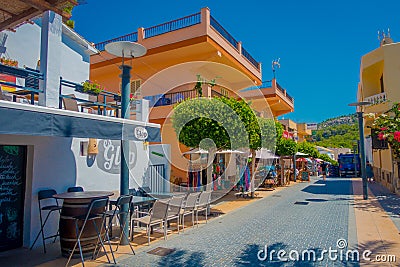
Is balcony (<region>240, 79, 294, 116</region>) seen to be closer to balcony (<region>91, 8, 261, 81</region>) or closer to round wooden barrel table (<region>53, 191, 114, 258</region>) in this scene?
balcony (<region>91, 8, 261, 81</region>)

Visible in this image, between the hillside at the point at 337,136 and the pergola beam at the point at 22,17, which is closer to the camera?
the pergola beam at the point at 22,17

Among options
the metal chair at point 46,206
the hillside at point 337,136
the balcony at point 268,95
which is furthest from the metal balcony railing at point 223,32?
the hillside at point 337,136

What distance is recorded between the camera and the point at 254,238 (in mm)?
7031

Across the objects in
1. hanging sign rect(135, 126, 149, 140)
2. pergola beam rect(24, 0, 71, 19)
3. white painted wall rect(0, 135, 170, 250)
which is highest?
pergola beam rect(24, 0, 71, 19)

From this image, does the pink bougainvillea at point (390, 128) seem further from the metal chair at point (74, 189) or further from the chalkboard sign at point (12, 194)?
the chalkboard sign at point (12, 194)

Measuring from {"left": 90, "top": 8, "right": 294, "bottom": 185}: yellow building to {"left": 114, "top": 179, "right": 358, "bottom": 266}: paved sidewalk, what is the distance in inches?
286

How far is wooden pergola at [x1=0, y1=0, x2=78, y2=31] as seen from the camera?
4.68 meters

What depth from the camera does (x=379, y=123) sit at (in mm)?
12570

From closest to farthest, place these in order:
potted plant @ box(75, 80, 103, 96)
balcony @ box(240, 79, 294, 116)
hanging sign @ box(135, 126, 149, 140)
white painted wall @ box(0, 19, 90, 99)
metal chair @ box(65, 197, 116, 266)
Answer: metal chair @ box(65, 197, 116, 266) < hanging sign @ box(135, 126, 149, 140) < potted plant @ box(75, 80, 103, 96) < white painted wall @ box(0, 19, 90, 99) < balcony @ box(240, 79, 294, 116)

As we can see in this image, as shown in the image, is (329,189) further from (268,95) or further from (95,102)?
(95,102)

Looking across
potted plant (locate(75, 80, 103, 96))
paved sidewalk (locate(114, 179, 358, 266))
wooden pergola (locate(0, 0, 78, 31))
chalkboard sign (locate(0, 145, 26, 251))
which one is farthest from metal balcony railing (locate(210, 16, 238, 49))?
chalkboard sign (locate(0, 145, 26, 251))

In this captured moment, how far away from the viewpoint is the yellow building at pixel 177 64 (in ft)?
50.3

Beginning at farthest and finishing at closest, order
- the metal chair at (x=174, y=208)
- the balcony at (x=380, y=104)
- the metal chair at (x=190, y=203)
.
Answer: the balcony at (x=380, y=104), the metal chair at (x=190, y=203), the metal chair at (x=174, y=208)

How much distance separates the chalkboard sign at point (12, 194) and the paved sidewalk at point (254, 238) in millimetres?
2624
